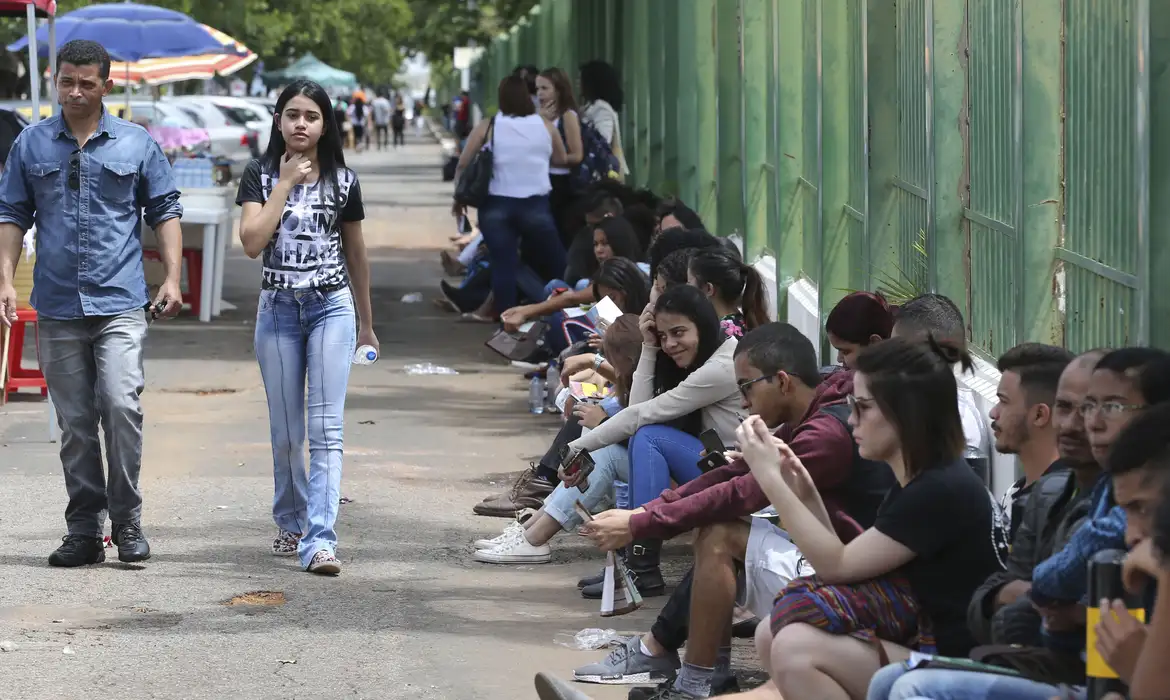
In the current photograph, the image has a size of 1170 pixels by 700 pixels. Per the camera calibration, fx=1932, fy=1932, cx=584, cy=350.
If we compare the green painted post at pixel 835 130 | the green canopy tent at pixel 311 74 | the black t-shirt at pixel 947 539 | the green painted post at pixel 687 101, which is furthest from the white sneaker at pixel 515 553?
the green canopy tent at pixel 311 74

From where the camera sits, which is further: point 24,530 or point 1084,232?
point 24,530

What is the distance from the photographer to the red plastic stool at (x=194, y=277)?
16.0 meters

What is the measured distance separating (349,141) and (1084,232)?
177 feet

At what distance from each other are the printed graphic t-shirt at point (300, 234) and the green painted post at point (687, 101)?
290 inches

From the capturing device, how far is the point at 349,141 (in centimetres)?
5884

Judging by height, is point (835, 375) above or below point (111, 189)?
below

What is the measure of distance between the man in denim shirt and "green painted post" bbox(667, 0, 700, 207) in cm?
748

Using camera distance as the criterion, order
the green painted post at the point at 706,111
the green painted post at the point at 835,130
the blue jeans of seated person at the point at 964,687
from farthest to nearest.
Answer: the green painted post at the point at 706,111
the green painted post at the point at 835,130
the blue jeans of seated person at the point at 964,687

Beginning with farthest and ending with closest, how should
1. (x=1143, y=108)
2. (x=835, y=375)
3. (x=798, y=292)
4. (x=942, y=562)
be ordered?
(x=798, y=292), (x=835, y=375), (x=1143, y=108), (x=942, y=562)

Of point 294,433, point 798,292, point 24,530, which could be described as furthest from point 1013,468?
point 798,292

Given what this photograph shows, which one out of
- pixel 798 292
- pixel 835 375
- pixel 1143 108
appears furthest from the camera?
pixel 798 292

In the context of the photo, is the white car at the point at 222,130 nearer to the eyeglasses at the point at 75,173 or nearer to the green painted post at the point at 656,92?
the green painted post at the point at 656,92

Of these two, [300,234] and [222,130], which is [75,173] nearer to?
[300,234]

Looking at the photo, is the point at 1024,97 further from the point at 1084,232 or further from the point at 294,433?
the point at 294,433
